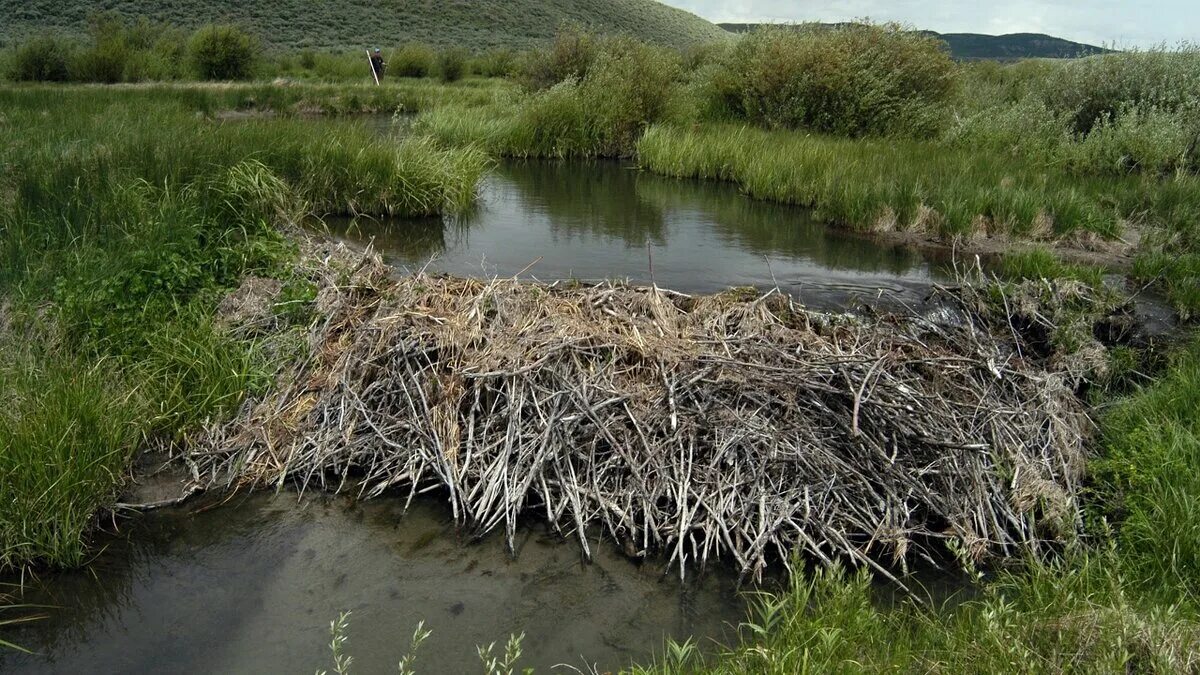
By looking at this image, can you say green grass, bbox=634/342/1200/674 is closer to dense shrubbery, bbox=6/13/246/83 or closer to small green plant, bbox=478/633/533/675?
small green plant, bbox=478/633/533/675

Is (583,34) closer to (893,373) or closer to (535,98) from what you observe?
(535,98)

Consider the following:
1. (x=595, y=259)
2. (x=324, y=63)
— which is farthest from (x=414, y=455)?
(x=324, y=63)

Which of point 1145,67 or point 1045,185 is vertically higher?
point 1145,67

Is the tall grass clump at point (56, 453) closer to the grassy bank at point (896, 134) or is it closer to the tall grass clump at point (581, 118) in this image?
the grassy bank at point (896, 134)

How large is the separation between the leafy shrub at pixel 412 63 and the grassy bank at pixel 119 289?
31497 mm

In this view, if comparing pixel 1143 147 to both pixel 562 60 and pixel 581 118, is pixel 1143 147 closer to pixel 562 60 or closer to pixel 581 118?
pixel 581 118

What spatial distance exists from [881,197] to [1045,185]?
7.31 ft

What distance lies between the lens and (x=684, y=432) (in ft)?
16.8

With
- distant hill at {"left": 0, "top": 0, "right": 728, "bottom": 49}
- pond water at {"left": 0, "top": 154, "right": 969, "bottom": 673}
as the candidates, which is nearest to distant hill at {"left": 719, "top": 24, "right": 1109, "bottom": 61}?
distant hill at {"left": 0, "top": 0, "right": 728, "bottom": 49}

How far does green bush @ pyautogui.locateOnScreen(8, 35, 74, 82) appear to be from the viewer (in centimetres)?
2625

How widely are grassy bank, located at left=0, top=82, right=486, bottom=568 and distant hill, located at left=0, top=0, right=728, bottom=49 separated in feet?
103

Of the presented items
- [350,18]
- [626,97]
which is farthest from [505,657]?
[350,18]

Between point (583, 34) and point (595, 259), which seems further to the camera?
point (583, 34)

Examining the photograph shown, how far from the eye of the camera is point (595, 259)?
9406 millimetres
